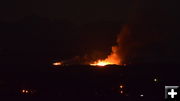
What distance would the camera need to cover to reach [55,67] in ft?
248

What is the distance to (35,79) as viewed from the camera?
235 feet

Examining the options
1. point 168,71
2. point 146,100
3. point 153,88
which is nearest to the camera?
point 146,100

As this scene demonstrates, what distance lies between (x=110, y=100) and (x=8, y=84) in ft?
58.4

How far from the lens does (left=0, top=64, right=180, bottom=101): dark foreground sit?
6450 cm

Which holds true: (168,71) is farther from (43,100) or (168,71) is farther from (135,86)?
(43,100)

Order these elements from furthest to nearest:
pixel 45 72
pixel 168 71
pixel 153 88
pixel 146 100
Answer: pixel 168 71 < pixel 45 72 < pixel 153 88 < pixel 146 100

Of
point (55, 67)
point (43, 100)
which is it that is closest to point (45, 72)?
point (55, 67)

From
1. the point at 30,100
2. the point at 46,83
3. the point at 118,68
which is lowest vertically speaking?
the point at 30,100

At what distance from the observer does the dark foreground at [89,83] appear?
64.5m

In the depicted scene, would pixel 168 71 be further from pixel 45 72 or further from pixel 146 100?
pixel 45 72

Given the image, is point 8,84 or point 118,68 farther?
point 118,68

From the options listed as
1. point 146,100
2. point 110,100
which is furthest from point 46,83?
point 146,100

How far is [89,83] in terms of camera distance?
231 ft

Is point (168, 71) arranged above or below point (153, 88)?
above
